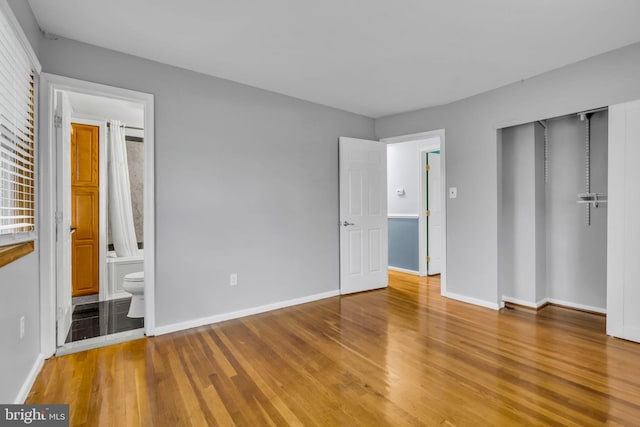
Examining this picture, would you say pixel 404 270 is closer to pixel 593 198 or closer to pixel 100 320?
pixel 593 198

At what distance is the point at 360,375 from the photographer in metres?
2.15

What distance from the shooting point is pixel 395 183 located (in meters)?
5.66

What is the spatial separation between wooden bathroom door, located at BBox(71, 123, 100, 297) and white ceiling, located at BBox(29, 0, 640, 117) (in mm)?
1891

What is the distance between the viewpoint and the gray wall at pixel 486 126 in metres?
2.72

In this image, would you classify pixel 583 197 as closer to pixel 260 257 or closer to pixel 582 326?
pixel 582 326

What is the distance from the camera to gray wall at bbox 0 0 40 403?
1615 mm

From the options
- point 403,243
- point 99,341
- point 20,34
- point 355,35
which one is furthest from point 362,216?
point 20,34

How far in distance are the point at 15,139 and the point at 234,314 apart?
86.2 inches

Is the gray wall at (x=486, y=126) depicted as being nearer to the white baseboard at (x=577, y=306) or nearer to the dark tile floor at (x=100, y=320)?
the white baseboard at (x=577, y=306)

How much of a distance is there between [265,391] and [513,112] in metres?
3.41

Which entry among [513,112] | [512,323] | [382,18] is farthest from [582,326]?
[382,18]

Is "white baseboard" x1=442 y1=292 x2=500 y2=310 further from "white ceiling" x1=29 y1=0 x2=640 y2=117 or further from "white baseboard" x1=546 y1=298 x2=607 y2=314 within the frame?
"white ceiling" x1=29 y1=0 x2=640 y2=117

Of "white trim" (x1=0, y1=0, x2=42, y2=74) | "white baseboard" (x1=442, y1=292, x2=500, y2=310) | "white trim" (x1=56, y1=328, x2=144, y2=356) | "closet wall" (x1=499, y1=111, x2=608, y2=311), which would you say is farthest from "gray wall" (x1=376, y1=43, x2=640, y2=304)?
"white trim" (x1=0, y1=0, x2=42, y2=74)

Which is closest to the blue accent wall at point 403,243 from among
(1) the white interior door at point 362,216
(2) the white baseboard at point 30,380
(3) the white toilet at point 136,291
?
(1) the white interior door at point 362,216
